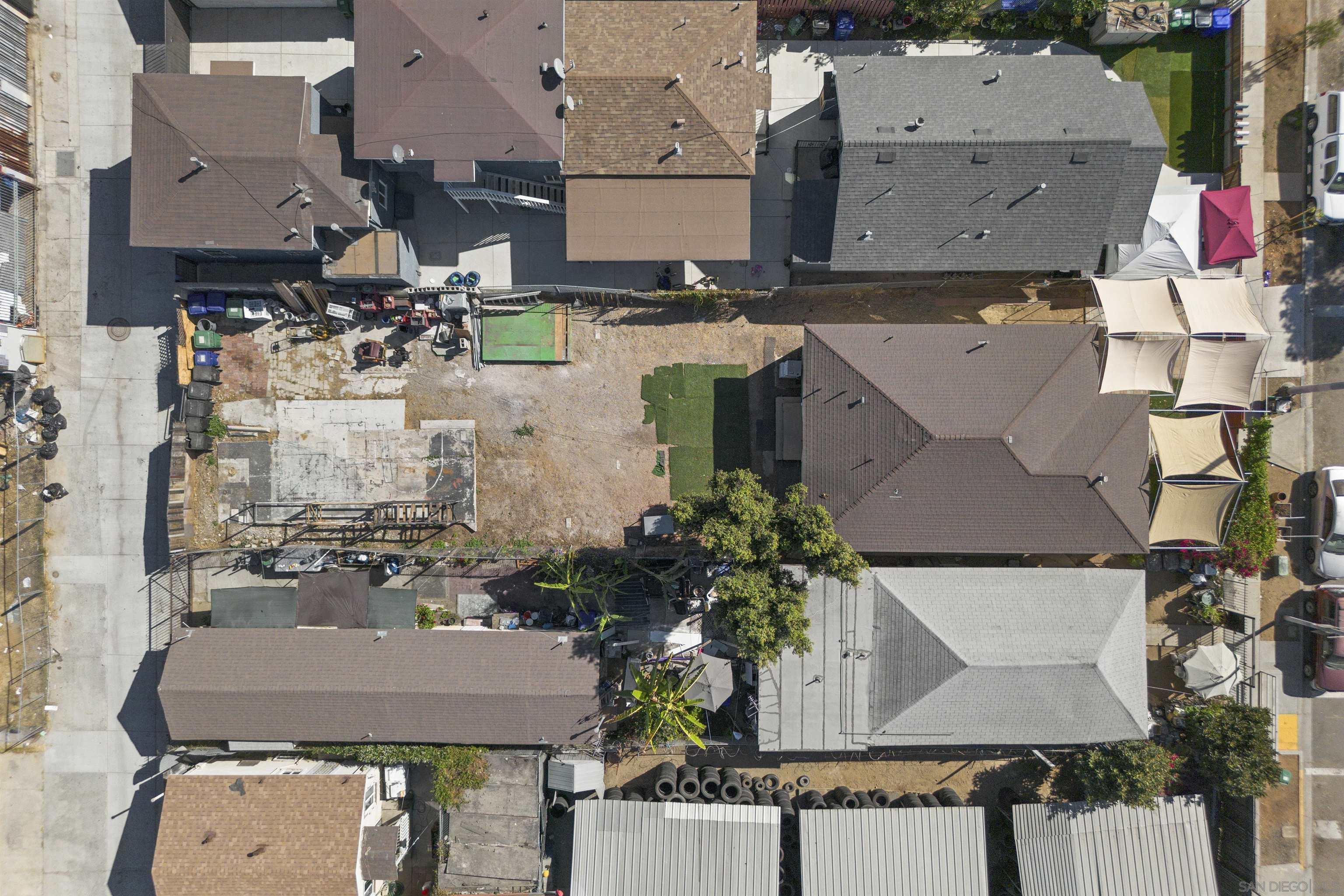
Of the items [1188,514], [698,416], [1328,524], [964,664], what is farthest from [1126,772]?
[698,416]

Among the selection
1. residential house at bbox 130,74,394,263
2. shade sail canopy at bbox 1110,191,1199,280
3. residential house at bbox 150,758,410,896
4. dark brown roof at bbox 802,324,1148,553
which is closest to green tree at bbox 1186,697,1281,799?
dark brown roof at bbox 802,324,1148,553

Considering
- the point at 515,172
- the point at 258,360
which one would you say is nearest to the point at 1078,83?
the point at 515,172

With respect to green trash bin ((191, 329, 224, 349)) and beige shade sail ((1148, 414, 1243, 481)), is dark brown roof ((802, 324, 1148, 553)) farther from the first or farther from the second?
green trash bin ((191, 329, 224, 349))

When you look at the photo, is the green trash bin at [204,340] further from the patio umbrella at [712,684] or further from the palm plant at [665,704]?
the patio umbrella at [712,684]

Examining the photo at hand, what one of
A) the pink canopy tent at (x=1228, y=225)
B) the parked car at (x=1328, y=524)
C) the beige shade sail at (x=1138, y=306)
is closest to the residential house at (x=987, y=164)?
the beige shade sail at (x=1138, y=306)

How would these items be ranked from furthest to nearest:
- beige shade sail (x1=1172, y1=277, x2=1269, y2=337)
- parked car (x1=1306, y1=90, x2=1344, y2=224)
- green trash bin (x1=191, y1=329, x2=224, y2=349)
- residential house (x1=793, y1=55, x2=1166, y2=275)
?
green trash bin (x1=191, y1=329, x2=224, y2=349) → parked car (x1=1306, y1=90, x2=1344, y2=224) → beige shade sail (x1=1172, y1=277, x2=1269, y2=337) → residential house (x1=793, y1=55, x2=1166, y2=275)

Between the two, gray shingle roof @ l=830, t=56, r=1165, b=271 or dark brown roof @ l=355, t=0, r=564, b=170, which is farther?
gray shingle roof @ l=830, t=56, r=1165, b=271

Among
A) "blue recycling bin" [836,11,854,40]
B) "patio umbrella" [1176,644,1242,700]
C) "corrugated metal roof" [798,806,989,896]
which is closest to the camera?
"corrugated metal roof" [798,806,989,896]

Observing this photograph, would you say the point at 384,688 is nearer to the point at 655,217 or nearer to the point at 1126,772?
the point at 655,217
